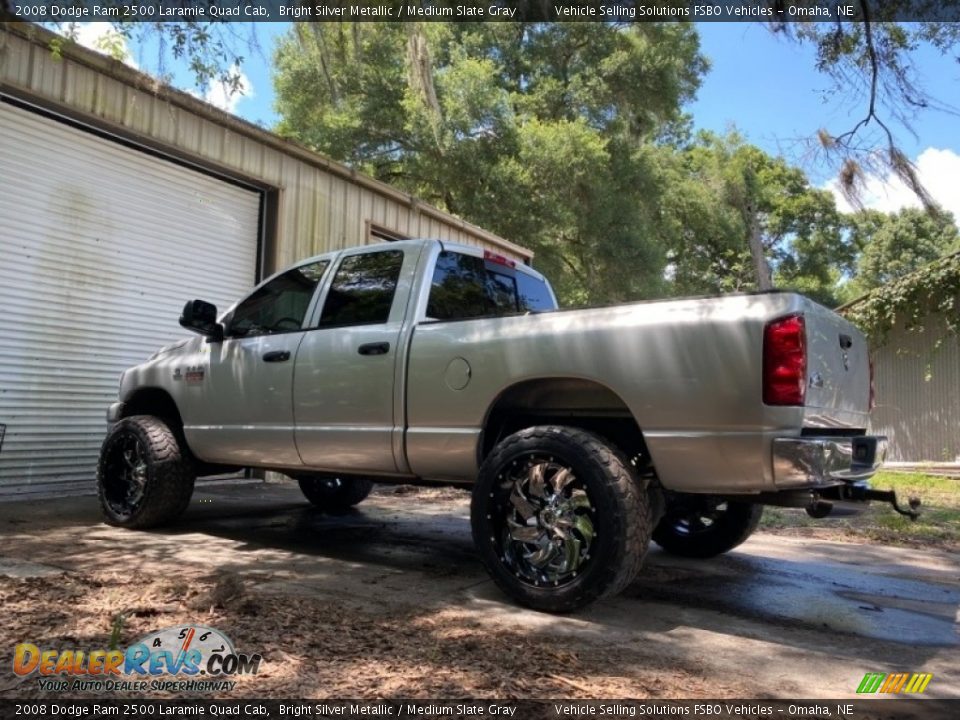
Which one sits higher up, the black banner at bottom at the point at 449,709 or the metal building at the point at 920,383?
the metal building at the point at 920,383

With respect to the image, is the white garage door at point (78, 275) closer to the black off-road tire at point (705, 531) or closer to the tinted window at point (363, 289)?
the tinted window at point (363, 289)

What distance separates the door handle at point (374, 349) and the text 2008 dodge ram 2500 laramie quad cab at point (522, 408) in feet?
0.03

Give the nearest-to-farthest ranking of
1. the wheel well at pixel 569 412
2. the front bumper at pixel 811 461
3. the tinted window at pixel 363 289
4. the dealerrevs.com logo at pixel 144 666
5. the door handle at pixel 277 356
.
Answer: the dealerrevs.com logo at pixel 144 666 → the front bumper at pixel 811 461 → the wheel well at pixel 569 412 → the tinted window at pixel 363 289 → the door handle at pixel 277 356

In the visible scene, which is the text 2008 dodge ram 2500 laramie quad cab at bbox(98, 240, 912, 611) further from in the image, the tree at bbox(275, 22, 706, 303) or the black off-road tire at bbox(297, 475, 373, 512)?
the tree at bbox(275, 22, 706, 303)

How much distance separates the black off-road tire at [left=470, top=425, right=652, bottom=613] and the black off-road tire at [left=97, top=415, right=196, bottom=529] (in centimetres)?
277

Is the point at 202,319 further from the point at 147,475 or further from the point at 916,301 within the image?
the point at 916,301

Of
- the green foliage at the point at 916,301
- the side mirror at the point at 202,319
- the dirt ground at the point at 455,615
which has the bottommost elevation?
the dirt ground at the point at 455,615

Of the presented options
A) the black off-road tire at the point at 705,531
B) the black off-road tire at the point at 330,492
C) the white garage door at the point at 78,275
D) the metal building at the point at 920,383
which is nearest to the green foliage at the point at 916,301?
the metal building at the point at 920,383

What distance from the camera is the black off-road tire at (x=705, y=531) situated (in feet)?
16.4

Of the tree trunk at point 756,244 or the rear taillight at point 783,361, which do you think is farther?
the tree trunk at point 756,244

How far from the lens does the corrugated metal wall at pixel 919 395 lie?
13086 mm

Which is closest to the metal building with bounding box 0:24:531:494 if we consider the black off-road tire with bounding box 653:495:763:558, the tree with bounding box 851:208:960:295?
the black off-road tire with bounding box 653:495:763:558

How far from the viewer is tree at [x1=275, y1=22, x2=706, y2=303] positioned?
18.1 meters

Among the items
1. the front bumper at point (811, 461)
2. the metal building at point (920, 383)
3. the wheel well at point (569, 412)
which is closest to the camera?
the front bumper at point (811, 461)
